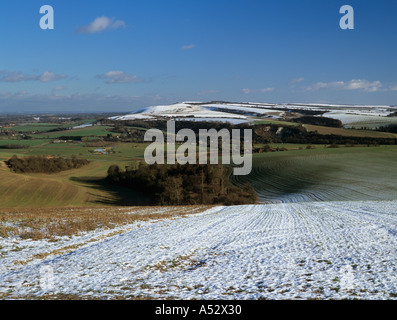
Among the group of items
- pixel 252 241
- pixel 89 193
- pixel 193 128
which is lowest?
pixel 89 193

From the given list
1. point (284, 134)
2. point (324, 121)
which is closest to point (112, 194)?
point (284, 134)

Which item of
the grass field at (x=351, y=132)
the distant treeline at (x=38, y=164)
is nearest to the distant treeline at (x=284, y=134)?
the grass field at (x=351, y=132)

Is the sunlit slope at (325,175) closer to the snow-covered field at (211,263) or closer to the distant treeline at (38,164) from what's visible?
the snow-covered field at (211,263)

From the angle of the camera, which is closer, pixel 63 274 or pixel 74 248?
pixel 63 274
